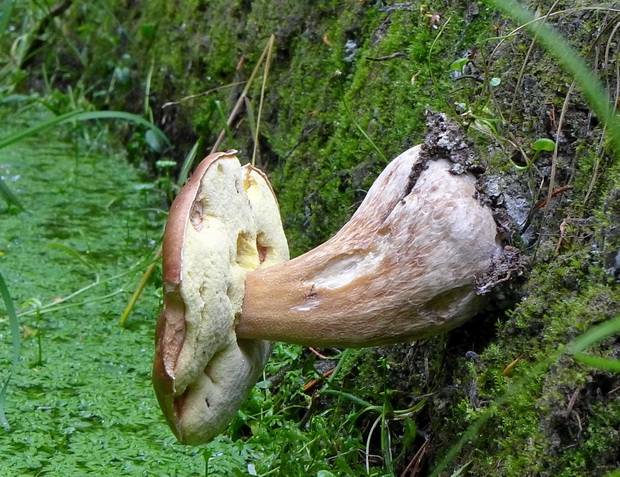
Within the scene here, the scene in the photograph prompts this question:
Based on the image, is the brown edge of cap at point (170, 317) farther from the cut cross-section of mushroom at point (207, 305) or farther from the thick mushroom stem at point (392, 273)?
the thick mushroom stem at point (392, 273)

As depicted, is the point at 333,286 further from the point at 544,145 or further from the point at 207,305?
the point at 544,145

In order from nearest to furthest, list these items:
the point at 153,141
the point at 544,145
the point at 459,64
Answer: the point at 544,145
the point at 459,64
the point at 153,141

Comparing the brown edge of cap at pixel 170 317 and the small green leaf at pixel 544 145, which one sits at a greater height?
the small green leaf at pixel 544 145

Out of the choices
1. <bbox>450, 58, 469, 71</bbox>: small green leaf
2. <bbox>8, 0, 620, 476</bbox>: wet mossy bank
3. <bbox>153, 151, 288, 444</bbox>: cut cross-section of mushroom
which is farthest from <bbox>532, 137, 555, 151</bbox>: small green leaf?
<bbox>153, 151, 288, 444</bbox>: cut cross-section of mushroom

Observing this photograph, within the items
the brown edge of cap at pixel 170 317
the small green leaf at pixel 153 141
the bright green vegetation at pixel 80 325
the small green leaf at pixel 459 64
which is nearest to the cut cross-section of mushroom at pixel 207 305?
the brown edge of cap at pixel 170 317

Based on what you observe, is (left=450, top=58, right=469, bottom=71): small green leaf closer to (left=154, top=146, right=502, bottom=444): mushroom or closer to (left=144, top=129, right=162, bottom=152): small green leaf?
(left=154, top=146, right=502, bottom=444): mushroom

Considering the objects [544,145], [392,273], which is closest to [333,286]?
[392,273]

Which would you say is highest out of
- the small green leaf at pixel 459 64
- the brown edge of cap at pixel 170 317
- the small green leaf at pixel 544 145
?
the small green leaf at pixel 459 64
